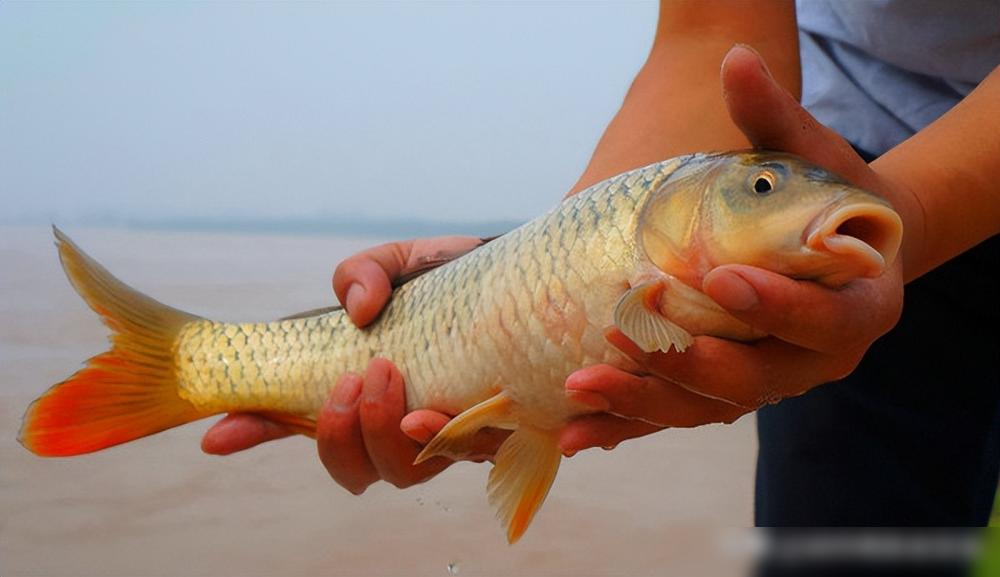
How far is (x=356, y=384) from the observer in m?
1.08

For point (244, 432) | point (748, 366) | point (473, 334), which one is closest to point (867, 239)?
point (748, 366)

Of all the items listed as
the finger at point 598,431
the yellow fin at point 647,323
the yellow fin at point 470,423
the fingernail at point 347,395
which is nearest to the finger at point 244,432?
the fingernail at point 347,395

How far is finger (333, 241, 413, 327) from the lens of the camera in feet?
3.61

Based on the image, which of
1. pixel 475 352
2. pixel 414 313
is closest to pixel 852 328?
pixel 475 352

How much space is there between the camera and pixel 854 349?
2.41 feet

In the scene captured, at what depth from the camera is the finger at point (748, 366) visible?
0.75m

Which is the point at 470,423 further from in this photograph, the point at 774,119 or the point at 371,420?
the point at 774,119

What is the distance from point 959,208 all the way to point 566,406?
1.27 feet

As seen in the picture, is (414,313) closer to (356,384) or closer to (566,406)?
(356,384)

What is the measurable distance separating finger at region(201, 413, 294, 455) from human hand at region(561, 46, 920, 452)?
0.43 m

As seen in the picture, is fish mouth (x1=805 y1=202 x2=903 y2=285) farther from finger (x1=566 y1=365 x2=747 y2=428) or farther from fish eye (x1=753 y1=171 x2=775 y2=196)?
finger (x1=566 y1=365 x2=747 y2=428)

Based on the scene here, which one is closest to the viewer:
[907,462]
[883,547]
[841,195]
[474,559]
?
[883,547]

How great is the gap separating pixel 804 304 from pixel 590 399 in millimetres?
214

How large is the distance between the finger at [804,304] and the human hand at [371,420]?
0.41 meters
